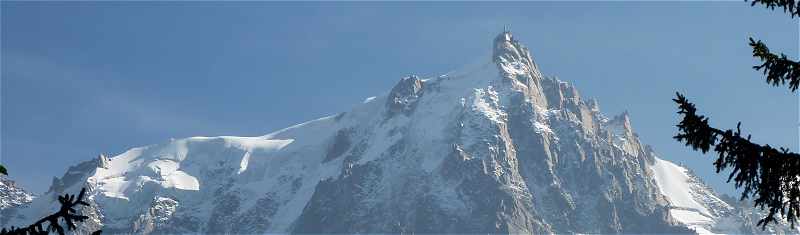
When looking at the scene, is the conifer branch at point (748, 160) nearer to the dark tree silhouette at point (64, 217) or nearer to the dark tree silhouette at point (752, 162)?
the dark tree silhouette at point (752, 162)

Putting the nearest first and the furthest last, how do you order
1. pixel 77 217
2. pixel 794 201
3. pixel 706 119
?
pixel 77 217 → pixel 706 119 → pixel 794 201

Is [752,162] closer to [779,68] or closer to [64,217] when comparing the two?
[779,68]

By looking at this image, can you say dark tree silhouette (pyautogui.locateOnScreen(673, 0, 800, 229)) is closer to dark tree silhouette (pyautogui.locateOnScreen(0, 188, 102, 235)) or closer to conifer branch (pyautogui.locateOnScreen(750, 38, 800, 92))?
conifer branch (pyautogui.locateOnScreen(750, 38, 800, 92))

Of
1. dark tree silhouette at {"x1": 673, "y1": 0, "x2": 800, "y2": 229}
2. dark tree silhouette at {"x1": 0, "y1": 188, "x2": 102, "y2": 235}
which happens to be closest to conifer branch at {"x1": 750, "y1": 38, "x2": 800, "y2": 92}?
dark tree silhouette at {"x1": 673, "y1": 0, "x2": 800, "y2": 229}

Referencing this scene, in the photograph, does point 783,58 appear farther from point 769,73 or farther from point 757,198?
point 757,198

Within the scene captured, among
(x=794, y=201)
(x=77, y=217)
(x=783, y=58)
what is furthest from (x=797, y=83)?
(x=77, y=217)

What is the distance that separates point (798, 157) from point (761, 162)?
504 mm

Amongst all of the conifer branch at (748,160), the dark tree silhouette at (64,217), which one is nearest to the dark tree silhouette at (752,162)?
the conifer branch at (748,160)

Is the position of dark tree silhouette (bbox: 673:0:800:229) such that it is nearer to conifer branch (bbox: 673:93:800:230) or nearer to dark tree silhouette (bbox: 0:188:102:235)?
conifer branch (bbox: 673:93:800:230)

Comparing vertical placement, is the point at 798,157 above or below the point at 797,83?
below

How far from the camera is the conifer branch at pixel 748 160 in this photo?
1680cm

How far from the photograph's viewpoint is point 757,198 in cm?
1755

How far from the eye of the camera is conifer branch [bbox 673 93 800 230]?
55.1ft

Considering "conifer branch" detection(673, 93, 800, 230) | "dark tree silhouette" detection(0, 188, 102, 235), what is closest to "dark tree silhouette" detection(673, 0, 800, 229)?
"conifer branch" detection(673, 93, 800, 230)
